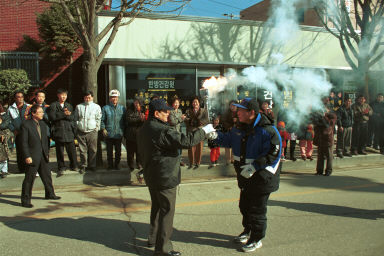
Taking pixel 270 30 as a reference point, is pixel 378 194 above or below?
below

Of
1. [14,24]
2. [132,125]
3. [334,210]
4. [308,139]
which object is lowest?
[334,210]

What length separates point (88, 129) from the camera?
7.46m

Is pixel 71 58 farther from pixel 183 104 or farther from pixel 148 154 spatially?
pixel 148 154

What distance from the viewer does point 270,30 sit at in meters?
13.0

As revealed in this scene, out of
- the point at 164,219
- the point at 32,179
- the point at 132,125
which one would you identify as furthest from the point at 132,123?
the point at 164,219

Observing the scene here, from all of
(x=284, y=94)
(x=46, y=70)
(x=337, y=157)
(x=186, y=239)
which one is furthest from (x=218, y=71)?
(x=186, y=239)

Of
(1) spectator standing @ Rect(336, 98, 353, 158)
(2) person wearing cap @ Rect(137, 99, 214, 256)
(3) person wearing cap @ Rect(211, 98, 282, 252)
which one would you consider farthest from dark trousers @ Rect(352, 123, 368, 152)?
(2) person wearing cap @ Rect(137, 99, 214, 256)

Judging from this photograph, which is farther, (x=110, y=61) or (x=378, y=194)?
(x=110, y=61)

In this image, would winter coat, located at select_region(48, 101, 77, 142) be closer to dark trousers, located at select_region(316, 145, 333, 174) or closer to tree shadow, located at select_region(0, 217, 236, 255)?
tree shadow, located at select_region(0, 217, 236, 255)

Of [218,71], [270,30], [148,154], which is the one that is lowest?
[148,154]

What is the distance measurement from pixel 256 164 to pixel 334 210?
91.3 inches

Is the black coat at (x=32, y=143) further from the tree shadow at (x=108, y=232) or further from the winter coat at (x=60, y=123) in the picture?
the winter coat at (x=60, y=123)

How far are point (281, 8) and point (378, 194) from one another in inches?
267

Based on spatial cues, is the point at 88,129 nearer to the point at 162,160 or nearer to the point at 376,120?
the point at 162,160
